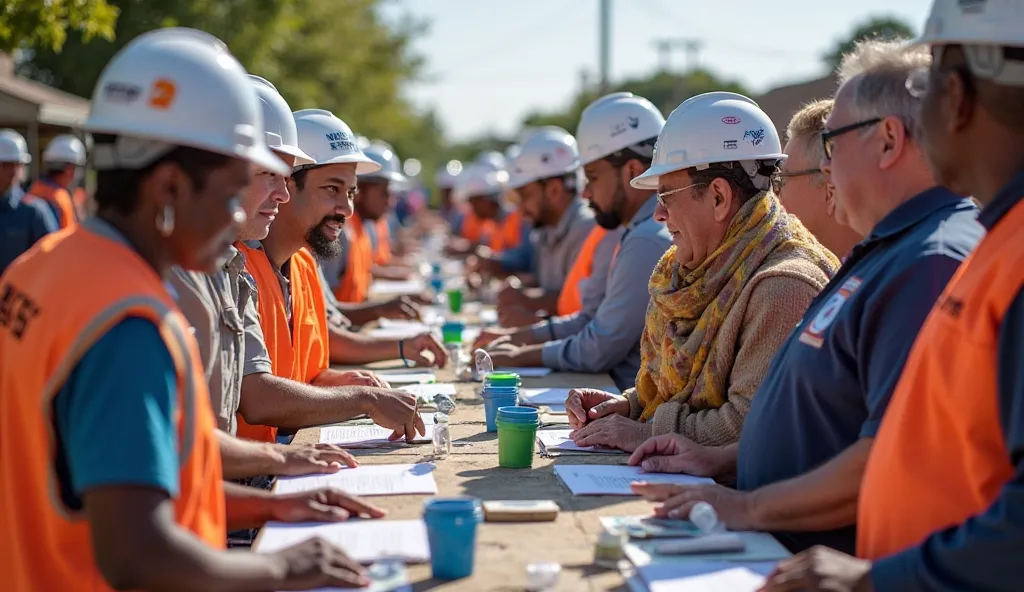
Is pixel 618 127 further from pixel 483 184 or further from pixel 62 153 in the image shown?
pixel 483 184

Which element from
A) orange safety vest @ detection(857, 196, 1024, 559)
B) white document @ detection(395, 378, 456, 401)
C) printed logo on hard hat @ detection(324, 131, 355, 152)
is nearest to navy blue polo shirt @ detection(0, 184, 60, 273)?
printed logo on hard hat @ detection(324, 131, 355, 152)

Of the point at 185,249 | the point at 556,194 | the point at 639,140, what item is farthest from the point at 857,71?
the point at 556,194

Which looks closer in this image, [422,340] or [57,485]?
[57,485]

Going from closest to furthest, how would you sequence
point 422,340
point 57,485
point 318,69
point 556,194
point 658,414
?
point 57,485
point 658,414
point 422,340
point 556,194
point 318,69

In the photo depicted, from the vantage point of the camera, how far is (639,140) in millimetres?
6852

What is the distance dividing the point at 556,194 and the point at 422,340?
358cm

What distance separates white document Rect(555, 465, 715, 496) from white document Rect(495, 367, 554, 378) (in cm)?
221

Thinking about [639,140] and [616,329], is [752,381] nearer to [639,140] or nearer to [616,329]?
[616,329]

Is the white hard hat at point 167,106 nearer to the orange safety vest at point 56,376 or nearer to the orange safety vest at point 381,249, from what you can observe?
the orange safety vest at point 56,376

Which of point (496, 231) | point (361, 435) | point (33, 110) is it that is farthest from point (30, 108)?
point (361, 435)

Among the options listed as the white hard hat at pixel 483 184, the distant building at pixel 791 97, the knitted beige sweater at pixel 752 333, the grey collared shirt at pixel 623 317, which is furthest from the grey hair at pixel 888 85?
the white hard hat at pixel 483 184

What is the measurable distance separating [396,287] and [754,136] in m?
8.28

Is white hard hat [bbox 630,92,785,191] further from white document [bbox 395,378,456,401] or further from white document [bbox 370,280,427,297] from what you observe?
white document [bbox 370,280,427,297]

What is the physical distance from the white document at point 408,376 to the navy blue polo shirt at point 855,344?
2806 mm
